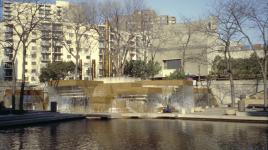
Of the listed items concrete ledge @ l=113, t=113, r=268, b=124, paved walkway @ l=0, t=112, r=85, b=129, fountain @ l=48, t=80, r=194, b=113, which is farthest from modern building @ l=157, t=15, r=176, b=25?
paved walkway @ l=0, t=112, r=85, b=129

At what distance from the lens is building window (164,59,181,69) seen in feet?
280

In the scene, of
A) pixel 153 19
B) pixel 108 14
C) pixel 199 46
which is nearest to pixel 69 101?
pixel 108 14

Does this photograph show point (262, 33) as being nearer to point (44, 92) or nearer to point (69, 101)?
point (69, 101)

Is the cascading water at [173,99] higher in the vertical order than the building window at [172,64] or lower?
lower

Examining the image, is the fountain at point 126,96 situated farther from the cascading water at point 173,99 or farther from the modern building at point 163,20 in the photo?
the modern building at point 163,20

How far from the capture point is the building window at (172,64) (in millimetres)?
85194

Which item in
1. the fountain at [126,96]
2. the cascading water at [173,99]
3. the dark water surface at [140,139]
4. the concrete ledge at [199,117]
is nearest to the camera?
the dark water surface at [140,139]

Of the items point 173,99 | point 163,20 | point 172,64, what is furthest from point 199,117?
point 172,64

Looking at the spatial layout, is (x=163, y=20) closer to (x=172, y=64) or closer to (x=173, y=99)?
(x=172, y=64)

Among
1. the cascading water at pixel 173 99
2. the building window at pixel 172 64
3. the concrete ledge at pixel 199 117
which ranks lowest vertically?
the concrete ledge at pixel 199 117

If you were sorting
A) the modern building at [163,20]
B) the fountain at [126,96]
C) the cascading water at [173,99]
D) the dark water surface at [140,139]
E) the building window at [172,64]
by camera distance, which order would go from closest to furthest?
the dark water surface at [140,139] < the fountain at [126,96] < the cascading water at [173,99] < the modern building at [163,20] < the building window at [172,64]

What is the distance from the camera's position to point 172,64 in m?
86.4

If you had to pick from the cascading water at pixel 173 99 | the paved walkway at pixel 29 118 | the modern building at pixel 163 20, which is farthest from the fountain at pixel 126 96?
the modern building at pixel 163 20

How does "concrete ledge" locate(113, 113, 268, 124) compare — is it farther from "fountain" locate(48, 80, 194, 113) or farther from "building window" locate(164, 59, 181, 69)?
"building window" locate(164, 59, 181, 69)
